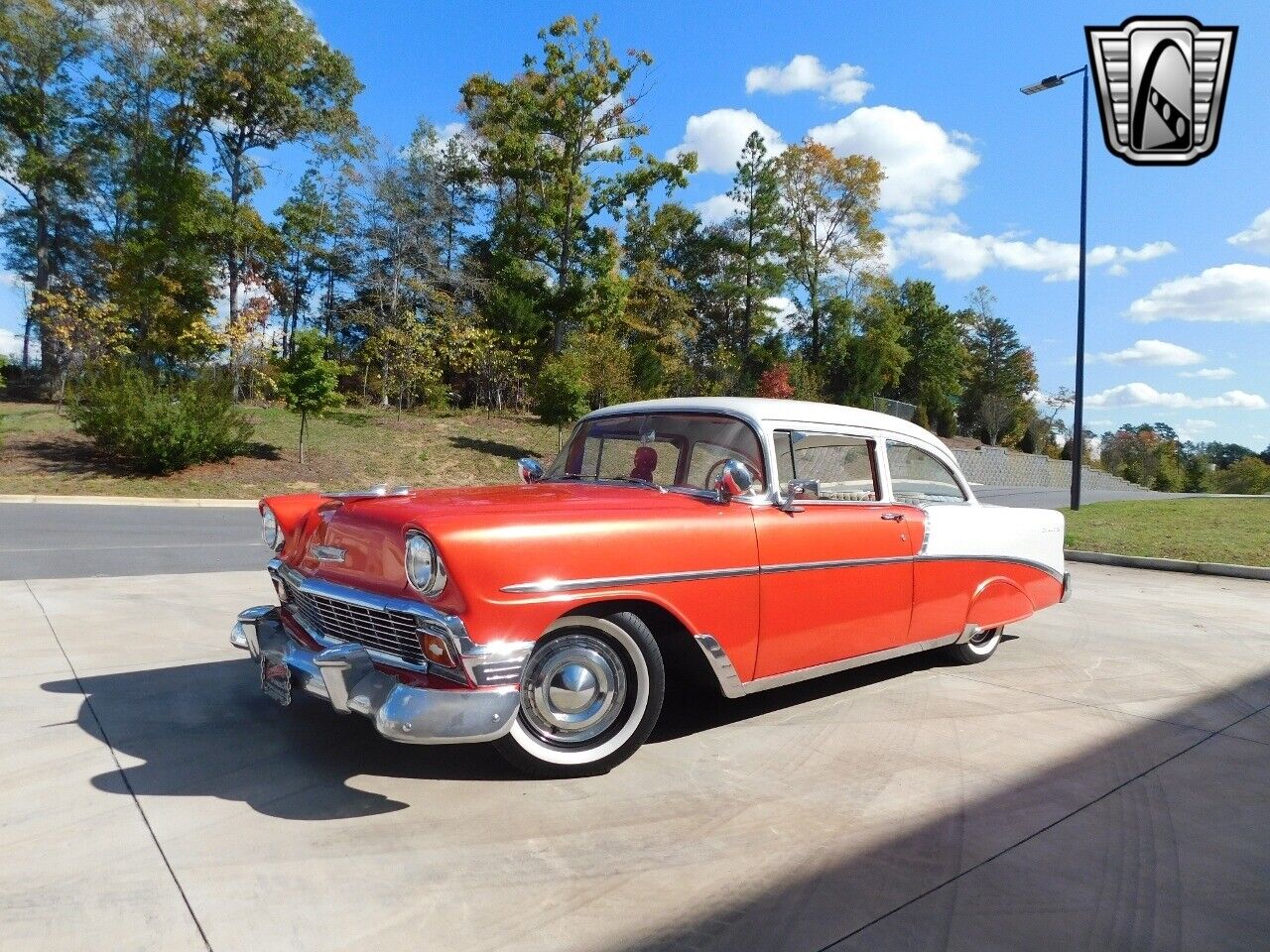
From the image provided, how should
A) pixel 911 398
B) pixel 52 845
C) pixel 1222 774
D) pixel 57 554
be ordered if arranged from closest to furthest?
pixel 52 845 < pixel 1222 774 < pixel 57 554 < pixel 911 398

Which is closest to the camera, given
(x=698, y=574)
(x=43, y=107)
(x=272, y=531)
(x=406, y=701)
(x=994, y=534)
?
(x=406, y=701)

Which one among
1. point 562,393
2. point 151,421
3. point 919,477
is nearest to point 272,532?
point 919,477

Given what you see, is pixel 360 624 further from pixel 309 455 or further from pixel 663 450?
pixel 309 455

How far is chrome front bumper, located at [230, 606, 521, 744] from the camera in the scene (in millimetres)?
2852

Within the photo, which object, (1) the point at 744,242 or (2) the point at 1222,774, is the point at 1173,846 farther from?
(1) the point at 744,242

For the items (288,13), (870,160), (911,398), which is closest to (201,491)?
(288,13)

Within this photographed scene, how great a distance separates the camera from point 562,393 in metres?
24.1

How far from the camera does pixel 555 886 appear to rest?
8.20ft

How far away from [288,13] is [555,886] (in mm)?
34230

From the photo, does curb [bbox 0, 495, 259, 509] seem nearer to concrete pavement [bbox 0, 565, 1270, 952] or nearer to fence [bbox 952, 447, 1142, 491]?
concrete pavement [bbox 0, 565, 1270, 952]

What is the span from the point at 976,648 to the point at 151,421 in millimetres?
17382

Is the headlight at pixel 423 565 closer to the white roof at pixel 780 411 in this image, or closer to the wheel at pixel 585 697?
the wheel at pixel 585 697

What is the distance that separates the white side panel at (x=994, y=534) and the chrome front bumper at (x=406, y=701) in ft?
8.48

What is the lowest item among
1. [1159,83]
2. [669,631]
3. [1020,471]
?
[669,631]
